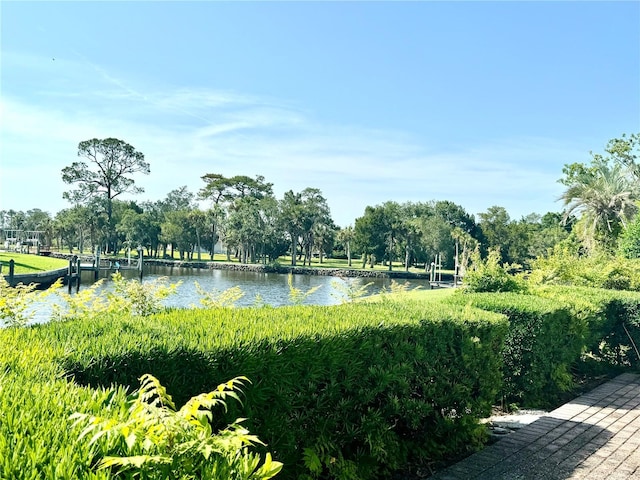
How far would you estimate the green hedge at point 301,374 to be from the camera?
80.7 inches

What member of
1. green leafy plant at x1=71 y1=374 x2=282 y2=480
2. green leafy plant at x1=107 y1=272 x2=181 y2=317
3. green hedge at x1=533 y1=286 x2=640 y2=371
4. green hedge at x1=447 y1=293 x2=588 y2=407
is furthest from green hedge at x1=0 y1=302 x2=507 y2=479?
green hedge at x1=533 y1=286 x2=640 y2=371

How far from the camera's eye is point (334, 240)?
7206 cm

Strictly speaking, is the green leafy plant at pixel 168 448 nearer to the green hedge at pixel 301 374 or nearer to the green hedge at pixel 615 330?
the green hedge at pixel 301 374

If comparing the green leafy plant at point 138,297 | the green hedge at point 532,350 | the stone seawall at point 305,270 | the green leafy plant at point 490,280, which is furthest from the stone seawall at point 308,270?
the green leafy plant at point 138,297

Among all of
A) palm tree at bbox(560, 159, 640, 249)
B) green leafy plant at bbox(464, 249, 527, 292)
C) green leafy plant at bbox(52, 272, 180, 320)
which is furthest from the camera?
palm tree at bbox(560, 159, 640, 249)

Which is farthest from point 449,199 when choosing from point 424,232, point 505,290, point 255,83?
point 505,290

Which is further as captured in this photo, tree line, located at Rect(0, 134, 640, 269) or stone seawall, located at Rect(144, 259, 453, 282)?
tree line, located at Rect(0, 134, 640, 269)

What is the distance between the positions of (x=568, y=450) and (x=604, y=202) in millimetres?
24009

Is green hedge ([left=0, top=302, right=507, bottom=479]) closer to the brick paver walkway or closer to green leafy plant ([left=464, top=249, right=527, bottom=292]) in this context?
the brick paver walkway

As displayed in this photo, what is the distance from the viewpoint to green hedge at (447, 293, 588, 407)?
20.7 feet

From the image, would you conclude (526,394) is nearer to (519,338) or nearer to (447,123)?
(519,338)

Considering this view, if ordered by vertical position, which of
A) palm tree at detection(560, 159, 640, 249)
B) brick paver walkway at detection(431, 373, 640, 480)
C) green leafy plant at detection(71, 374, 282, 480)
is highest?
palm tree at detection(560, 159, 640, 249)

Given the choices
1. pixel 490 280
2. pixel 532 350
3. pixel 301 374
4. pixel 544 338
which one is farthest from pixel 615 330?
pixel 301 374

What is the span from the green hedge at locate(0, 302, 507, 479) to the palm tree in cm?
2296
